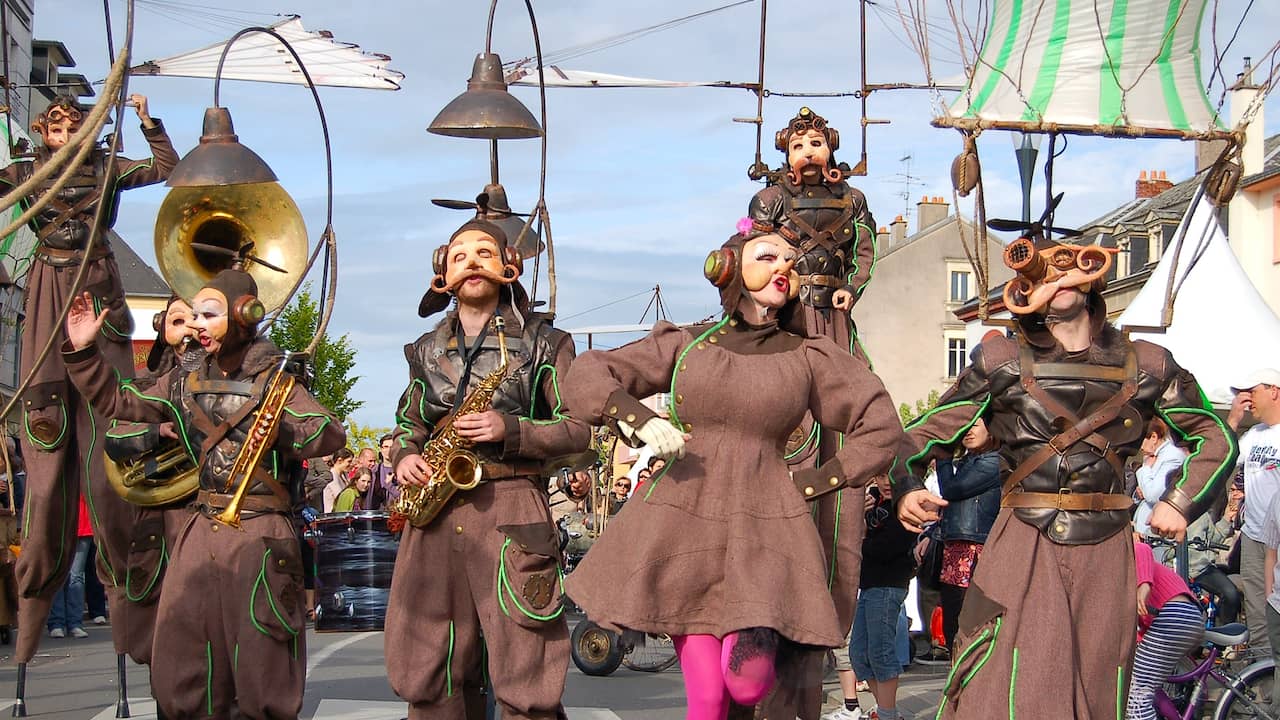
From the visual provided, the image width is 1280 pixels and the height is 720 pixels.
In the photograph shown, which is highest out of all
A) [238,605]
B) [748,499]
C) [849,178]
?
[849,178]

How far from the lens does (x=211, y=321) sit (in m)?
8.12

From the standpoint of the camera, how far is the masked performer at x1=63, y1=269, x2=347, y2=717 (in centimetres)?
775

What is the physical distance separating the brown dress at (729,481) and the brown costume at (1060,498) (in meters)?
0.49

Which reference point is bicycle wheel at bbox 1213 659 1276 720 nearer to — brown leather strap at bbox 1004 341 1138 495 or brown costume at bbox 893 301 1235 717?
brown costume at bbox 893 301 1235 717

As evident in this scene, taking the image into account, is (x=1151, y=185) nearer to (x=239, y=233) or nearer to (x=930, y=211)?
(x=930, y=211)

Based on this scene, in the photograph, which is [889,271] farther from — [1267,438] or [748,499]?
[748,499]

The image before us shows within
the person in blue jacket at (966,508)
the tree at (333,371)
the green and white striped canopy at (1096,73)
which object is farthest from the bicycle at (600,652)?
the tree at (333,371)

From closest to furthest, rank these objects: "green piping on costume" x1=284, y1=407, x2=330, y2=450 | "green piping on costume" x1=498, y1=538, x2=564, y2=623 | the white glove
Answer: the white glove < "green piping on costume" x1=498, y1=538, x2=564, y2=623 < "green piping on costume" x1=284, y1=407, x2=330, y2=450

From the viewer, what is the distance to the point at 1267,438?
10.7 meters

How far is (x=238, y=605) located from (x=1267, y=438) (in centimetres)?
658

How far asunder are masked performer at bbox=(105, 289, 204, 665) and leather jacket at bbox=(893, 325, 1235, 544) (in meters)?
3.86

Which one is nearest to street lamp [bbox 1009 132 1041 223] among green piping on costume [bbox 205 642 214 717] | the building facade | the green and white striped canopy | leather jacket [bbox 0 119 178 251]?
the green and white striped canopy

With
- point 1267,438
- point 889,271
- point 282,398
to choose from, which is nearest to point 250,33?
point 282,398

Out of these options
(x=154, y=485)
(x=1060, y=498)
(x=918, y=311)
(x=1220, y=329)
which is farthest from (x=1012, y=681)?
(x=918, y=311)
